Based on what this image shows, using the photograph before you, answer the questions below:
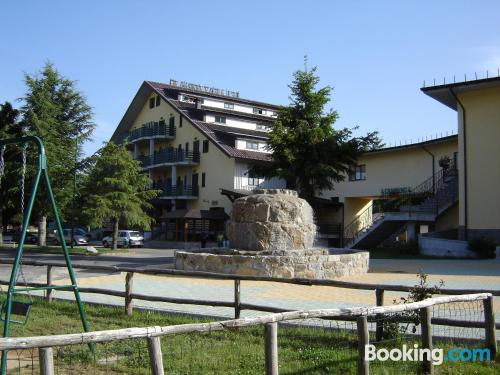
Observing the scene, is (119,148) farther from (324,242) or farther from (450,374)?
(450,374)

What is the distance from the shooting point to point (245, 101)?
195 ft

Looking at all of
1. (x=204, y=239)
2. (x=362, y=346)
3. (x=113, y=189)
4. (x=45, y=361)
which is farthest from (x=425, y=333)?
(x=204, y=239)

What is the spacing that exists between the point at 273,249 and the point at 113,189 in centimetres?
1944

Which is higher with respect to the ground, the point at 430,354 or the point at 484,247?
the point at 484,247

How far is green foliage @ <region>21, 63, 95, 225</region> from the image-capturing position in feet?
118

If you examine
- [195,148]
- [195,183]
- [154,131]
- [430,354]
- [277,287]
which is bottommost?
[277,287]

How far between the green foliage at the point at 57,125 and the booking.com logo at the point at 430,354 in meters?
30.4

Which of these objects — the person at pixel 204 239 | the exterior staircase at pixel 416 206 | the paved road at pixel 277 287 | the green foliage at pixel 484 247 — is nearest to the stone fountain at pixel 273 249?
the paved road at pixel 277 287

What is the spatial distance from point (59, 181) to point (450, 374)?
33.9m

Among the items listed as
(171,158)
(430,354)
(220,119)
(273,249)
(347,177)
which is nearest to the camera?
(430,354)

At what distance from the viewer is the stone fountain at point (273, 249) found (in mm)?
16781

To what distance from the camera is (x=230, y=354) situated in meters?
7.00

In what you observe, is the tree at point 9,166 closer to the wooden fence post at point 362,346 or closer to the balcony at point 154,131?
the balcony at point 154,131

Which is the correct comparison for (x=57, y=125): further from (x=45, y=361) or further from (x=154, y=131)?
(x=45, y=361)
